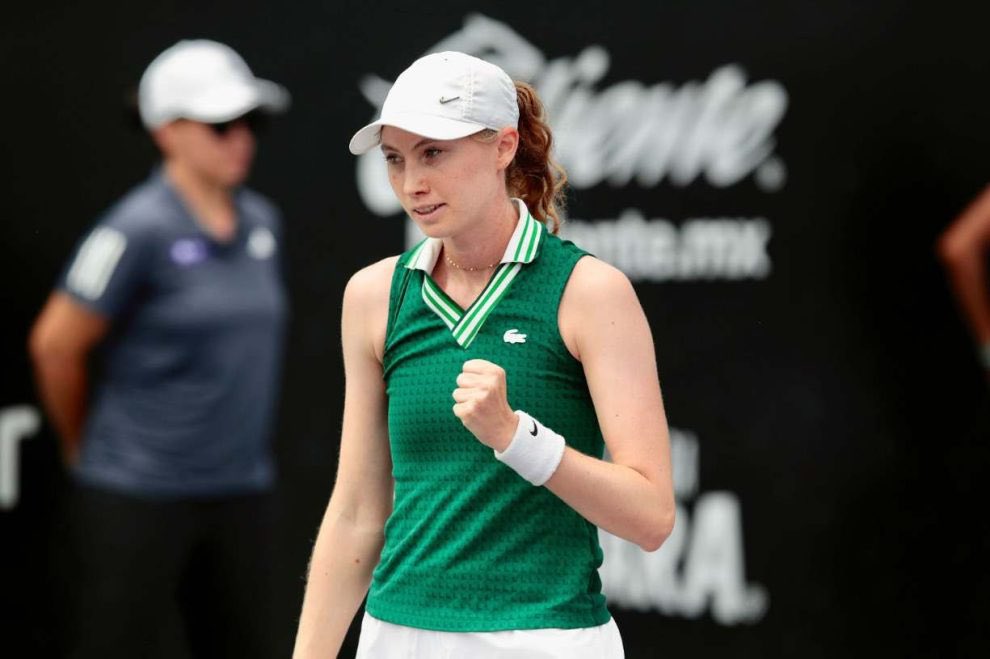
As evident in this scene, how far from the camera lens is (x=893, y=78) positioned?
405cm

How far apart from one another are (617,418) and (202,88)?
8.91ft

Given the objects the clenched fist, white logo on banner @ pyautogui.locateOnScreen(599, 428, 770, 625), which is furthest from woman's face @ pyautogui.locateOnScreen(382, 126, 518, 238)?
white logo on banner @ pyautogui.locateOnScreen(599, 428, 770, 625)

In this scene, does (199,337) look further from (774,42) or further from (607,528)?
(607,528)

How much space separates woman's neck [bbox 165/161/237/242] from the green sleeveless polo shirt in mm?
2259

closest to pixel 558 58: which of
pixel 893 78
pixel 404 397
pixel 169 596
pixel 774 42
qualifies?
pixel 774 42

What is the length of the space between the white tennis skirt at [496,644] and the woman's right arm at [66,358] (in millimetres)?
2276

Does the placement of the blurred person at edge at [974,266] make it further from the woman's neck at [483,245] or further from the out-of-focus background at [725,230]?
the woman's neck at [483,245]

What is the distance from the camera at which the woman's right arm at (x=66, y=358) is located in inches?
180

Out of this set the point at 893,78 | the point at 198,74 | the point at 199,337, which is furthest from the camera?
the point at 198,74

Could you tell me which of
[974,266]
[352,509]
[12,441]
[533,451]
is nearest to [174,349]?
[12,441]

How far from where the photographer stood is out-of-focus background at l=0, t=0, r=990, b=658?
13.3 feet

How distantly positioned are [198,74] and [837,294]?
1906 millimetres

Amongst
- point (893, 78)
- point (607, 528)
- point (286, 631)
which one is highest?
point (893, 78)

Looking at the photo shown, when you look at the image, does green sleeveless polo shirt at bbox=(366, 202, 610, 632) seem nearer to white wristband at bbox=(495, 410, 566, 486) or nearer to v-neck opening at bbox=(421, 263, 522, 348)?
v-neck opening at bbox=(421, 263, 522, 348)
